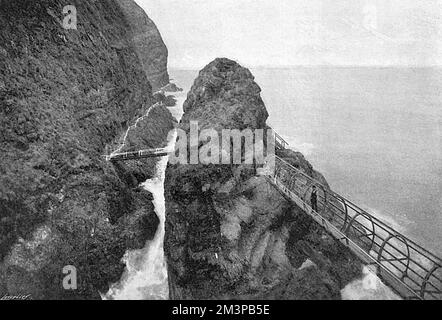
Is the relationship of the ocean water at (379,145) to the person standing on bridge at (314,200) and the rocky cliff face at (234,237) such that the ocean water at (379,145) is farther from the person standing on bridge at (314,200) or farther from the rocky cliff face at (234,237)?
the person standing on bridge at (314,200)

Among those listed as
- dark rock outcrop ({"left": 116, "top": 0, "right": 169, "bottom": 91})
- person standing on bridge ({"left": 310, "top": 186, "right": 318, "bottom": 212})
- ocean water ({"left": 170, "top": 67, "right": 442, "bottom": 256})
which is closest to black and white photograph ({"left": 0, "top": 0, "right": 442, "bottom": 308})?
person standing on bridge ({"left": 310, "top": 186, "right": 318, "bottom": 212})

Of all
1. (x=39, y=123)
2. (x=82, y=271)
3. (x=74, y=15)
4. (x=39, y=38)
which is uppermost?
(x=74, y=15)

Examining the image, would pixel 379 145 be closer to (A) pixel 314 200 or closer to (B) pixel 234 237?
(A) pixel 314 200

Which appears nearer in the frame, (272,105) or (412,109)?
(412,109)

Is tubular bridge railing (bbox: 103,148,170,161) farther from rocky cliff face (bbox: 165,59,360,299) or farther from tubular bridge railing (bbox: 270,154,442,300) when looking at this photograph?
tubular bridge railing (bbox: 270,154,442,300)

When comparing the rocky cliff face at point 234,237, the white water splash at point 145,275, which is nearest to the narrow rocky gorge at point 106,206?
the rocky cliff face at point 234,237

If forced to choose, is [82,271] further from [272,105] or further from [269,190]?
[272,105]

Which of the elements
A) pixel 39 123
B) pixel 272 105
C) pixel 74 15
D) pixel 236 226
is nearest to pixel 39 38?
pixel 74 15
